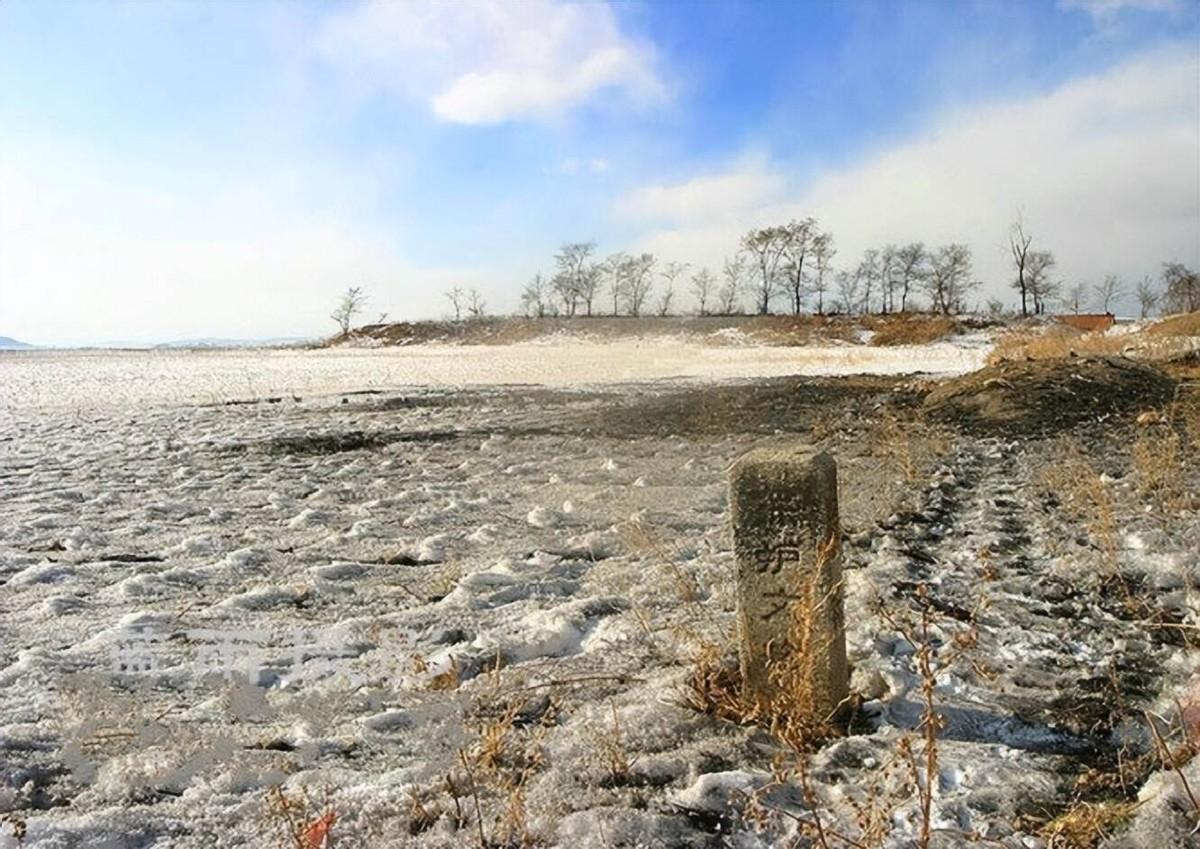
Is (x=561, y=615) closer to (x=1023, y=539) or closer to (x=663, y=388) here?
(x=1023, y=539)

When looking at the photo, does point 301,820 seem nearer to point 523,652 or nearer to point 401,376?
point 523,652

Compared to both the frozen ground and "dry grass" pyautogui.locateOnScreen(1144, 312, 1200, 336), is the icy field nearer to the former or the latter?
"dry grass" pyautogui.locateOnScreen(1144, 312, 1200, 336)

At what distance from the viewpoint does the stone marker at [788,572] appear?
2723mm

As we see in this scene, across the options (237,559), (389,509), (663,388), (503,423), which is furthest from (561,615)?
(663,388)

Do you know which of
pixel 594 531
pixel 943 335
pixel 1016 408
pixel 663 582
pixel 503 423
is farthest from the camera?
pixel 943 335

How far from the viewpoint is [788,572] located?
111 inches

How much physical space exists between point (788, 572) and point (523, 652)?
5.02ft

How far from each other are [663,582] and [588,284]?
3632 inches

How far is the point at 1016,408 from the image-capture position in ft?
35.0

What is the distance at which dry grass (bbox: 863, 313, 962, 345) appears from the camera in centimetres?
4522

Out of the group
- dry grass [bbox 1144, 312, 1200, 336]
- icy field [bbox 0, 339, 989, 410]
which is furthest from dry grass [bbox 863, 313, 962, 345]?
dry grass [bbox 1144, 312, 1200, 336]

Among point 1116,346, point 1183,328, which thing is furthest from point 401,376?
point 1183,328

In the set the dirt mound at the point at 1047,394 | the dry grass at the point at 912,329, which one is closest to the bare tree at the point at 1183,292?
the dry grass at the point at 912,329

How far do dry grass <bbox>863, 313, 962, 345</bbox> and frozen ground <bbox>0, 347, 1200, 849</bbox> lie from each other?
1553 inches
